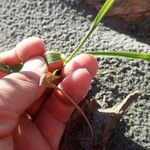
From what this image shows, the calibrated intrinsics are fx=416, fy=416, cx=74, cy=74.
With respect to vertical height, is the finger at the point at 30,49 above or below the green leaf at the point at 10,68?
above

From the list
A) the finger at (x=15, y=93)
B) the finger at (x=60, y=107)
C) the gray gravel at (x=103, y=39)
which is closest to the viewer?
the finger at (x=15, y=93)

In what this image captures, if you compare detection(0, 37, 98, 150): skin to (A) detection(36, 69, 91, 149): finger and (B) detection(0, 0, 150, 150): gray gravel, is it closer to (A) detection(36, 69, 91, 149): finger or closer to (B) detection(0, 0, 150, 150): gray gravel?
(A) detection(36, 69, 91, 149): finger

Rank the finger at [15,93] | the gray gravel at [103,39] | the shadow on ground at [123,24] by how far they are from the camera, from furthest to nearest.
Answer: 1. the shadow on ground at [123,24]
2. the gray gravel at [103,39]
3. the finger at [15,93]

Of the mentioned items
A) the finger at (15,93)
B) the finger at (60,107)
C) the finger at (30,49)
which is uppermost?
the finger at (30,49)

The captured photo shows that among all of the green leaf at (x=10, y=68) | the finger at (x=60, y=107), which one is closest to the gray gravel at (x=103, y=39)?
the finger at (x=60, y=107)

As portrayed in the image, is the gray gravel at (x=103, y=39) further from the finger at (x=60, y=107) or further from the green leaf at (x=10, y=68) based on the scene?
the green leaf at (x=10, y=68)

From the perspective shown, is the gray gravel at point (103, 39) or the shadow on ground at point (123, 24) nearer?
the gray gravel at point (103, 39)

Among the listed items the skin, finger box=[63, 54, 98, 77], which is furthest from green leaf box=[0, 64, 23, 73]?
finger box=[63, 54, 98, 77]
